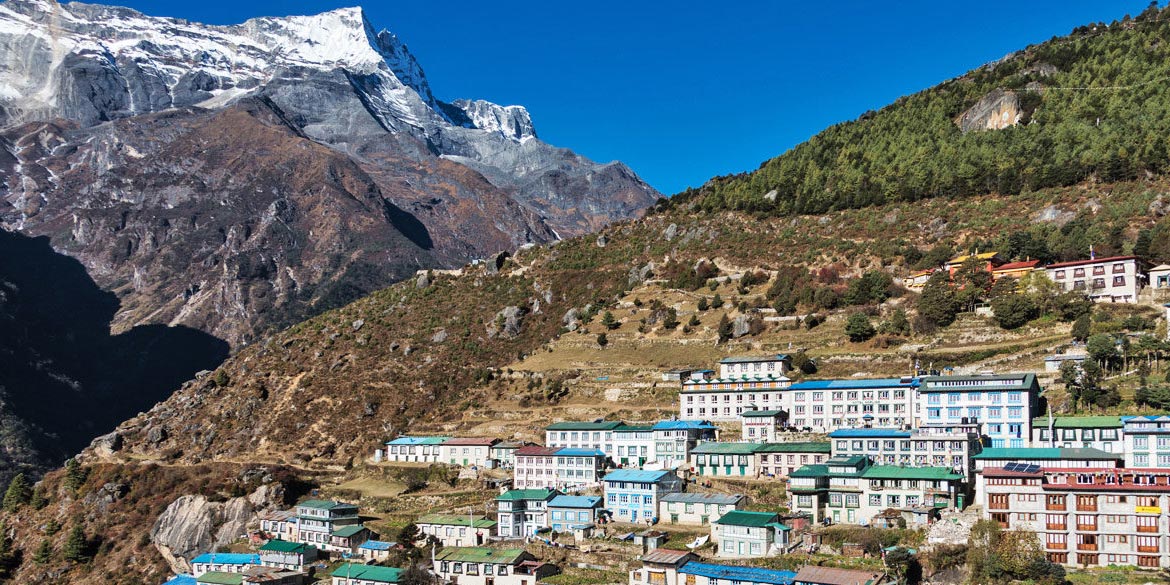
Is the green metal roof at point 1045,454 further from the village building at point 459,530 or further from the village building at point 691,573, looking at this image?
the village building at point 459,530

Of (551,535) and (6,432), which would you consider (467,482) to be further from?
(6,432)

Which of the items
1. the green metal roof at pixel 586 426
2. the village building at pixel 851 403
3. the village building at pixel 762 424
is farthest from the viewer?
the green metal roof at pixel 586 426

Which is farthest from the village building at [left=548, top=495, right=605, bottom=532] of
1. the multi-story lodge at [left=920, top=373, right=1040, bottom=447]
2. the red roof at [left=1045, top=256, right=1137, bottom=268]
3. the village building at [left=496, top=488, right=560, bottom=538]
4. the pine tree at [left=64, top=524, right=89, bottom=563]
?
the pine tree at [left=64, top=524, right=89, bottom=563]

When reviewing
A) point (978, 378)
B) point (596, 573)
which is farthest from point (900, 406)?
point (596, 573)

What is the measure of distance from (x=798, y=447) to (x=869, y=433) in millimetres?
4952

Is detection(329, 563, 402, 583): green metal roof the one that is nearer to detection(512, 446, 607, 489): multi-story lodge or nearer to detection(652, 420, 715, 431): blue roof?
detection(512, 446, 607, 489): multi-story lodge

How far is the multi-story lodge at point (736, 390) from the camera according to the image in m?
82.6

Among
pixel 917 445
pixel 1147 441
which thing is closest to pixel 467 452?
pixel 917 445

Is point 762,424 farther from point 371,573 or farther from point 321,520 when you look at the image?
point 321,520

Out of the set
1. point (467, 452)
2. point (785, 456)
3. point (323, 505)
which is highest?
point (785, 456)

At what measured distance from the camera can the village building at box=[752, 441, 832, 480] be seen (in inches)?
2773

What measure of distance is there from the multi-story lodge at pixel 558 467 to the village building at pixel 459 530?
603 cm

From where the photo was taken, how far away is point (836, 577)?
178ft

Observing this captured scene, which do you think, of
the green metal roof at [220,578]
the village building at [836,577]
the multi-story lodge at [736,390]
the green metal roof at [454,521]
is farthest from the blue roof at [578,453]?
the village building at [836,577]
